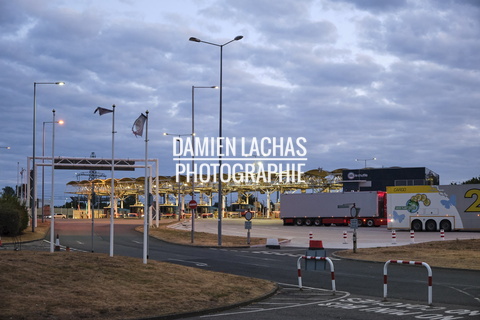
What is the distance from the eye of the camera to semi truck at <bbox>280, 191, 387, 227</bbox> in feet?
214

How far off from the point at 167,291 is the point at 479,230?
4172cm

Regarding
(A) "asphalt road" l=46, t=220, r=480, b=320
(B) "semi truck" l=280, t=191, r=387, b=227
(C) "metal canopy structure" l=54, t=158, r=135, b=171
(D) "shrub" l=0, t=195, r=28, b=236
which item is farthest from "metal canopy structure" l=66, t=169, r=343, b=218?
(A) "asphalt road" l=46, t=220, r=480, b=320

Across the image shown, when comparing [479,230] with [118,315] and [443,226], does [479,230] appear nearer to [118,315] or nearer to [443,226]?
[443,226]

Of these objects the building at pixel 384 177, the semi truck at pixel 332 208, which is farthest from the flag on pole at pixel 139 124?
the building at pixel 384 177

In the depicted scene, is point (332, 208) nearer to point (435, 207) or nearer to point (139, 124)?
point (435, 207)

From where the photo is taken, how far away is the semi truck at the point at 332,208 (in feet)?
214

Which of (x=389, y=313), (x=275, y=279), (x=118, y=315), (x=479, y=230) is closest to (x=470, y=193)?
(x=479, y=230)

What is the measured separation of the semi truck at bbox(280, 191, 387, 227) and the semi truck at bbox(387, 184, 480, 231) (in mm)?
10574

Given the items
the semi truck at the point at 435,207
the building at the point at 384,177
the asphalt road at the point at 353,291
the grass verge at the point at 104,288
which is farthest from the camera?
the building at the point at 384,177

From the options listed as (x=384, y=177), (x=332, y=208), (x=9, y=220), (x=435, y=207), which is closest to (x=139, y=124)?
(x=9, y=220)

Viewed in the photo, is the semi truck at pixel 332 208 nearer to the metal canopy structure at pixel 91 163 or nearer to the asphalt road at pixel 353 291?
the metal canopy structure at pixel 91 163

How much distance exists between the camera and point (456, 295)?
16.6 meters

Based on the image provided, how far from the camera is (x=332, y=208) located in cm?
6888

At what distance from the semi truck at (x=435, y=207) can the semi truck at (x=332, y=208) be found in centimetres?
1057
